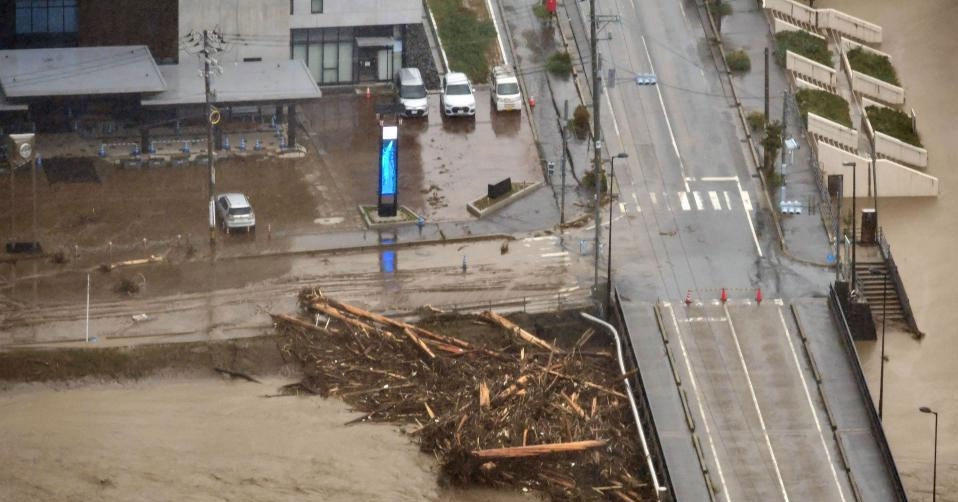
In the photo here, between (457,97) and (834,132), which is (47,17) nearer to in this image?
(457,97)

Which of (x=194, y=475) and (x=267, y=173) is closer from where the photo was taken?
(x=194, y=475)

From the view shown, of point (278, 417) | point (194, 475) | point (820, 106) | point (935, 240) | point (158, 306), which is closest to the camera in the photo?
point (194, 475)

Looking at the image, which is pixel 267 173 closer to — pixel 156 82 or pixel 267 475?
pixel 156 82

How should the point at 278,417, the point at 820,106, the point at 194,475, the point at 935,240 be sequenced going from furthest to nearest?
the point at 820,106
the point at 935,240
the point at 278,417
the point at 194,475

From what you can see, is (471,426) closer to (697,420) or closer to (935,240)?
(697,420)

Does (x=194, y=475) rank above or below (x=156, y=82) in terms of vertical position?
below

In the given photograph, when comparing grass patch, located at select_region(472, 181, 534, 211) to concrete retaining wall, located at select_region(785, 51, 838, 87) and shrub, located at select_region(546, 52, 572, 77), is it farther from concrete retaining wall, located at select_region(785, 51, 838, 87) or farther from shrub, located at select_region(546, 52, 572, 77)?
concrete retaining wall, located at select_region(785, 51, 838, 87)

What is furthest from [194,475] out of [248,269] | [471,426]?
[248,269]
